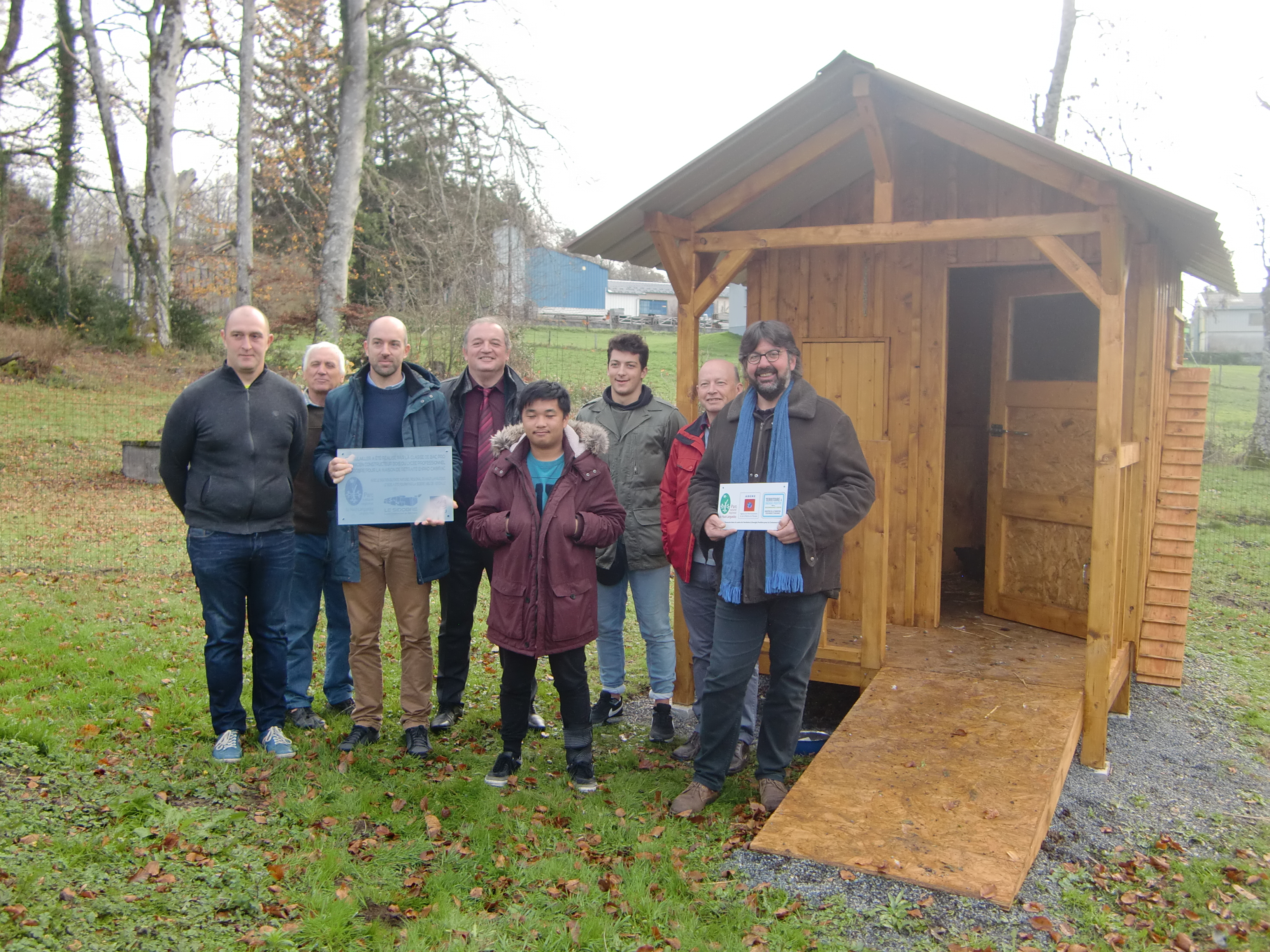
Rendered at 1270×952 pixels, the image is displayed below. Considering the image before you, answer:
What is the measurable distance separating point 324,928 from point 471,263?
1635cm

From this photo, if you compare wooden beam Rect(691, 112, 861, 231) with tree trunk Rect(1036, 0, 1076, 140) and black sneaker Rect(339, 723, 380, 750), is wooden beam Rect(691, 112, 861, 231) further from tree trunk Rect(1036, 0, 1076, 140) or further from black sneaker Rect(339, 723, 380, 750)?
tree trunk Rect(1036, 0, 1076, 140)

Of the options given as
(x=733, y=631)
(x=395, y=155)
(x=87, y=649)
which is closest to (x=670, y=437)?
(x=733, y=631)

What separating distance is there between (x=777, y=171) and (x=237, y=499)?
3475 millimetres

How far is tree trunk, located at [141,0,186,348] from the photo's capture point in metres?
17.5

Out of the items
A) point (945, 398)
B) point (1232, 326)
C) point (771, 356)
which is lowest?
point (945, 398)

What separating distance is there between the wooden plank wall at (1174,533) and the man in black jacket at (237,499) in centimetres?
563

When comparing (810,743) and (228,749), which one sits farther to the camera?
(810,743)

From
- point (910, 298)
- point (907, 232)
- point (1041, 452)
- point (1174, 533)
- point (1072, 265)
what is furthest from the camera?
point (1174, 533)

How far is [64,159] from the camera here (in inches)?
901

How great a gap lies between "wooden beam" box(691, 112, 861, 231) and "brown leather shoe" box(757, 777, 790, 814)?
10.6ft

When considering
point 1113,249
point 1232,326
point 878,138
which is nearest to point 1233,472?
point 1113,249

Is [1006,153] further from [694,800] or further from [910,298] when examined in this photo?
[694,800]

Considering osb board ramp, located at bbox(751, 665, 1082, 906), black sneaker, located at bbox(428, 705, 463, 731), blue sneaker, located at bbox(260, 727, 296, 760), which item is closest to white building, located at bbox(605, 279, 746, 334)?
black sneaker, located at bbox(428, 705, 463, 731)

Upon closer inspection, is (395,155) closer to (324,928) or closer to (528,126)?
(528,126)
